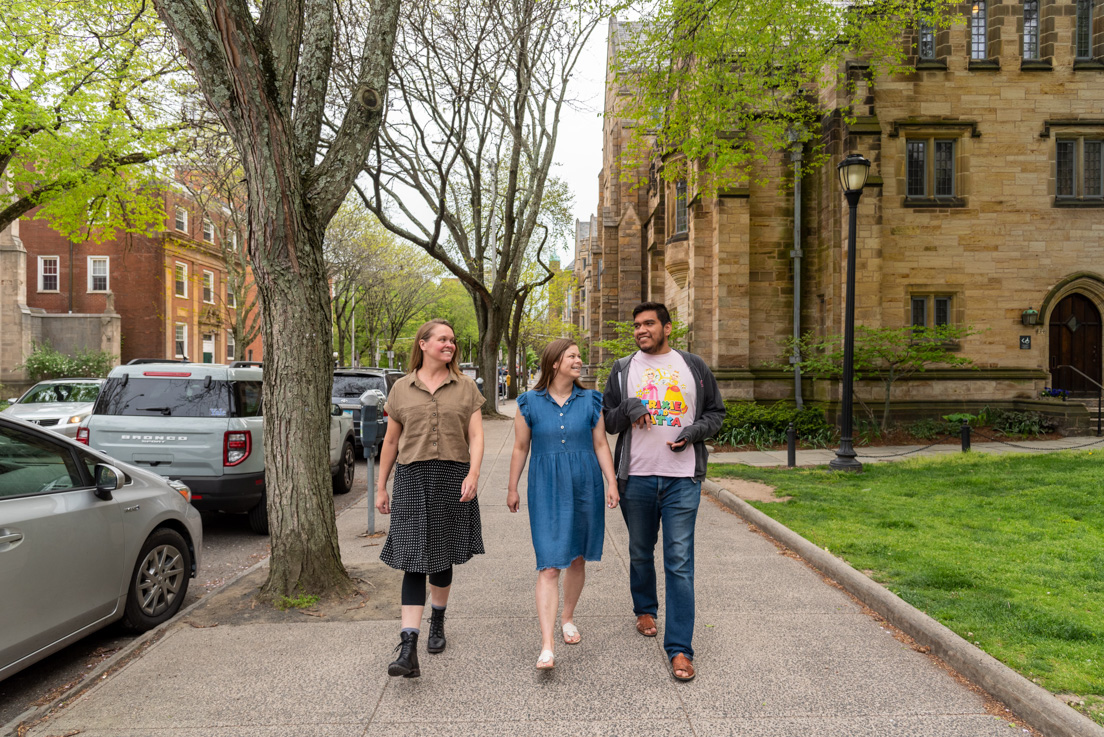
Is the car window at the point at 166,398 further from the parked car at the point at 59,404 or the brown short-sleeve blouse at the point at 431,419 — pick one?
the parked car at the point at 59,404

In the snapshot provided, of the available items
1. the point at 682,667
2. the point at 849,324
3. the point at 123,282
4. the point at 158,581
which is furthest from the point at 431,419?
the point at 123,282

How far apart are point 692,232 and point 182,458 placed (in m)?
13.5

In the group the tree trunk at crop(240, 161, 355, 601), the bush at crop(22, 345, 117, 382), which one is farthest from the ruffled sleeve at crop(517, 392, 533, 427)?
the bush at crop(22, 345, 117, 382)

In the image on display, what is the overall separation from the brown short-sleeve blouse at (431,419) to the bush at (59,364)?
30565mm

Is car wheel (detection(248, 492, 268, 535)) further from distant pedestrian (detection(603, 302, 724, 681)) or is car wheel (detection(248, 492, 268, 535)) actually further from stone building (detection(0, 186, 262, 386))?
stone building (detection(0, 186, 262, 386))

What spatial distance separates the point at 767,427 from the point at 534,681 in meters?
12.6

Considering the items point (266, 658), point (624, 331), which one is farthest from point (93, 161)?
point (266, 658)

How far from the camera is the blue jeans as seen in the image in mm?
3869

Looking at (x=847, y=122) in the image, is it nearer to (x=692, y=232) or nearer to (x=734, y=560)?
(x=692, y=232)

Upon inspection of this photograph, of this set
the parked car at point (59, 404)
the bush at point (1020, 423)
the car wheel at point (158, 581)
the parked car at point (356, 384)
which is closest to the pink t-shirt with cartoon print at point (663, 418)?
the car wheel at point (158, 581)

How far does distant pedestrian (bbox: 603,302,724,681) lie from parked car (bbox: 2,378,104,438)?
12911 mm

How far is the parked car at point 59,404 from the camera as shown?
13.5 meters

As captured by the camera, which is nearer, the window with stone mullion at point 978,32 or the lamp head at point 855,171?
the lamp head at point 855,171

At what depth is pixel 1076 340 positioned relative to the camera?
56.6ft
